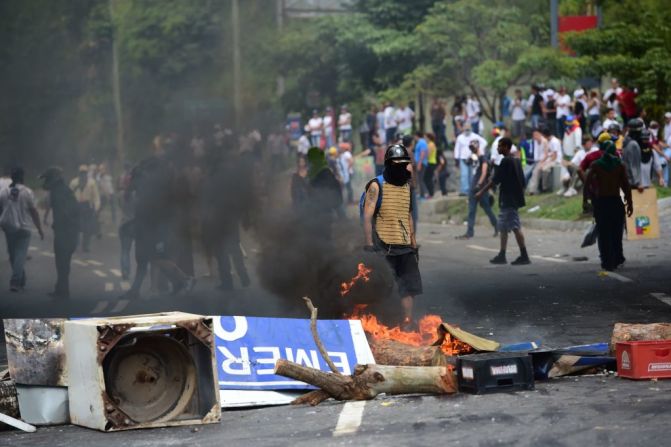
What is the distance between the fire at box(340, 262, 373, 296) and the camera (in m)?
12.1

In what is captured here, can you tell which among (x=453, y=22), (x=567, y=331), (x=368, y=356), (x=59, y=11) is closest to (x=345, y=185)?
(x=453, y=22)

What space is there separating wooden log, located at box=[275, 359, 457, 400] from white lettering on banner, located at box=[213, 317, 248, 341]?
2.81ft

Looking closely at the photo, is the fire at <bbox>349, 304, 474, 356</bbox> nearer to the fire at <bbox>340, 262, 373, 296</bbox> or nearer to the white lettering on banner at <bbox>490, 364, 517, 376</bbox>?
the fire at <bbox>340, 262, 373, 296</bbox>

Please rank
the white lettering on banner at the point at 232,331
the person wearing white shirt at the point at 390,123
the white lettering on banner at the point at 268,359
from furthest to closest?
the person wearing white shirt at the point at 390,123
the white lettering on banner at the point at 232,331
the white lettering on banner at the point at 268,359

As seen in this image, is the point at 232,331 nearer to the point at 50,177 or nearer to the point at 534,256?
the point at 50,177

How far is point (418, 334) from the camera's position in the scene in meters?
11.5

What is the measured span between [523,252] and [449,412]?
445 inches

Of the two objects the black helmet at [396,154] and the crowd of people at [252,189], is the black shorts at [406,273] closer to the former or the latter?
the crowd of people at [252,189]

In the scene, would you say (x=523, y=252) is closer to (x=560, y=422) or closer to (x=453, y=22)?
(x=560, y=422)

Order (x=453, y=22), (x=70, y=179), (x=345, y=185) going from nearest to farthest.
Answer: (x=70, y=179) < (x=345, y=185) < (x=453, y=22)

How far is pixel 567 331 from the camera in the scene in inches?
501

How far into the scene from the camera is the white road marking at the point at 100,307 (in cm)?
1690

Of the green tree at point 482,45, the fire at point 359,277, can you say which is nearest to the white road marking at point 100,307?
the fire at point 359,277

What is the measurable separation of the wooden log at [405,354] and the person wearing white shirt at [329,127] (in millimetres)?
29398
